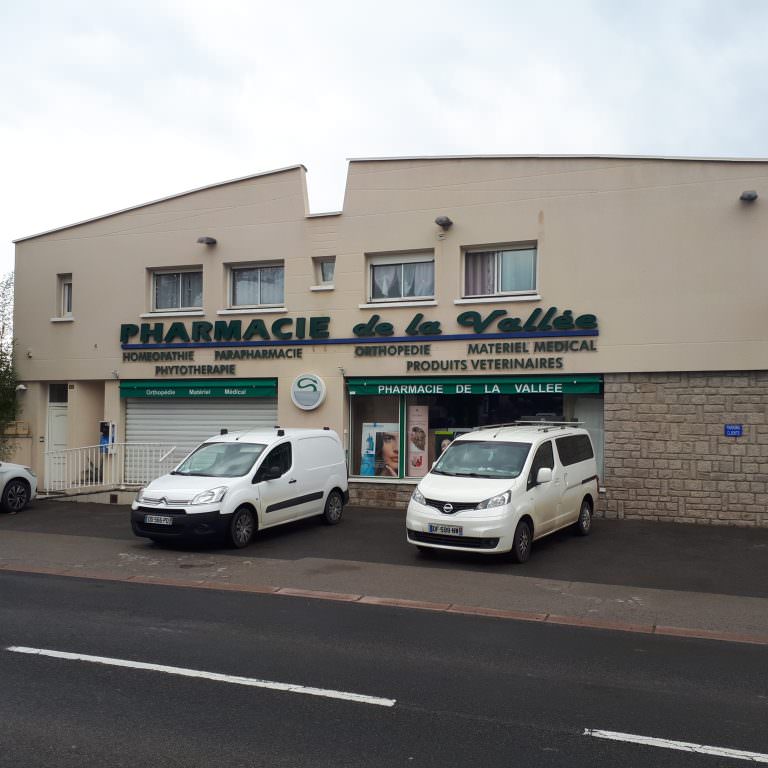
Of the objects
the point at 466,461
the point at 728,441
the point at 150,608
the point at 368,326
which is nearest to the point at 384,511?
the point at 368,326

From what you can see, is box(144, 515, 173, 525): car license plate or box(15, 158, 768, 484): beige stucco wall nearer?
box(144, 515, 173, 525): car license plate

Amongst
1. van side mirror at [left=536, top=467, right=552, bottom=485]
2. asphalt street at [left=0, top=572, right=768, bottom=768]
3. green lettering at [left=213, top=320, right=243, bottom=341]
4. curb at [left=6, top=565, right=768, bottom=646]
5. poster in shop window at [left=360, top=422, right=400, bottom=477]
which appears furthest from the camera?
green lettering at [left=213, top=320, right=243, bottom=341]

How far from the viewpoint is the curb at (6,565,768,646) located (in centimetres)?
808

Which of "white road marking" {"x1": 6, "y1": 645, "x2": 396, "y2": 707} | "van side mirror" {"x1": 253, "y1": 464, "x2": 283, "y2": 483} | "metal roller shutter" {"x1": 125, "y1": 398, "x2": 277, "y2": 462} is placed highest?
"metal roller shutter" {"x1": 125, "y1": 398, "x2": 277, "y2": 462}

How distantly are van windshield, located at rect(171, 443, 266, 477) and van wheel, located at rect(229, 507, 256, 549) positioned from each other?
63cm

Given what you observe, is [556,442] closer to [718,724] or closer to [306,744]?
[718,724]

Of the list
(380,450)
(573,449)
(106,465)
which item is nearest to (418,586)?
(573,449)

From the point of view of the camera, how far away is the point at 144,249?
66.1 ft

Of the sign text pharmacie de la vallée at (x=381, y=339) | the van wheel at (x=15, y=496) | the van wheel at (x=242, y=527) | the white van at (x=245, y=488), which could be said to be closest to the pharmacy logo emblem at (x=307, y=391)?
the sign text pharmacie de la vallée at (x=381, y=339)

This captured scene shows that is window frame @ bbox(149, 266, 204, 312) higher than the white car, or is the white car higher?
window frame @ bbox(149, 266, 204, 312)

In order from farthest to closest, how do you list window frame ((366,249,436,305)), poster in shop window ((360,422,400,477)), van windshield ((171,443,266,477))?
poster in shop window ((360,422,400,477))
window frame ((366,249,436,305))
van windshield ((171,443,266,477))

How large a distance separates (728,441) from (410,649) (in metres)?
10.1

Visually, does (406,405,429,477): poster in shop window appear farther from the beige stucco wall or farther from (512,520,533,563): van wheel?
(512,520,533,563): van wheel

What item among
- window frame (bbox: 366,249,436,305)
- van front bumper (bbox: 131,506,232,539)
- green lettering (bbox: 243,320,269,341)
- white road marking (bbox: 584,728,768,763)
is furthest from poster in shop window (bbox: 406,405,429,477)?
white road marking (bbox: 584,728,768,763)
